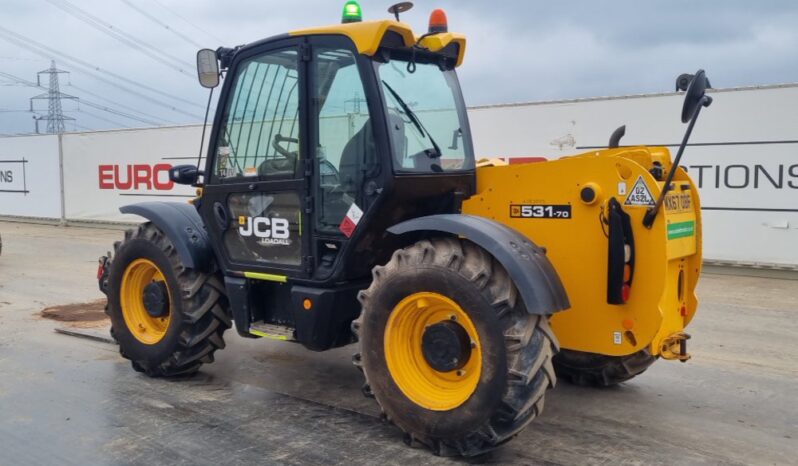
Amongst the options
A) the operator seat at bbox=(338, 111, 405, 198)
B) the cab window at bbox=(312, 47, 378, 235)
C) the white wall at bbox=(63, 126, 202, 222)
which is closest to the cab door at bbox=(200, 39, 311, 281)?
the cab window at bbox=(312, 47, 378, 235)

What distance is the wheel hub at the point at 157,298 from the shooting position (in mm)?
5508

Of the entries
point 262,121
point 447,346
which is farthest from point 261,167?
point 447,346

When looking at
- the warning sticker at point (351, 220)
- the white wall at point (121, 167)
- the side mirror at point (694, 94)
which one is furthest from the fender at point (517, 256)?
the white wall at point (121, 167)

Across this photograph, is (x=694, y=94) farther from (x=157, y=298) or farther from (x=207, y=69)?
(x=157, y=298)

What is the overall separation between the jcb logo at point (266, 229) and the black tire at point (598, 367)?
6.82 ft

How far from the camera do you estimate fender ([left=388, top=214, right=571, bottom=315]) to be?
371 centimetres

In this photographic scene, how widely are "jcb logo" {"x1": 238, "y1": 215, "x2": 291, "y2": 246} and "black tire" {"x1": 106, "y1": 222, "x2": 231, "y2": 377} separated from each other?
547 mm

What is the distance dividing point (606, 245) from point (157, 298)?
3.31 m

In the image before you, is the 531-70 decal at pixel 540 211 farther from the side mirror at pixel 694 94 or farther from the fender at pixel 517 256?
the side mirror at pixel 694 94

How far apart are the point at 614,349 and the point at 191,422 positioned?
2612 millimetres

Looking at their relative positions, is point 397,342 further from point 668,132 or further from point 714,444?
point 668,132

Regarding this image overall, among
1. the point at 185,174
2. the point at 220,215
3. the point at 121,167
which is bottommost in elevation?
the point at 220,215

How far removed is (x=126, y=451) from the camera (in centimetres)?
412

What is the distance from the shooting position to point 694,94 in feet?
12.1
